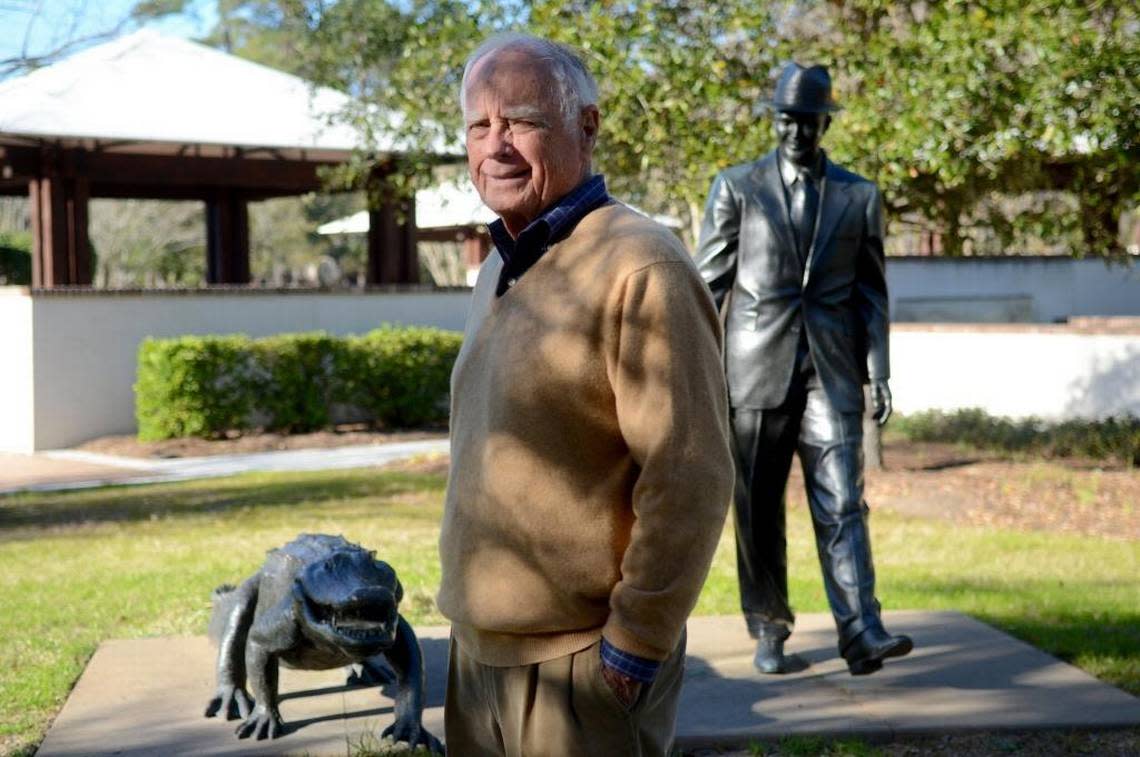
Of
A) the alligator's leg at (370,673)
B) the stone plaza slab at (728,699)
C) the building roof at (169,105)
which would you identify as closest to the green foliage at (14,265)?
the building roof at (169,105)

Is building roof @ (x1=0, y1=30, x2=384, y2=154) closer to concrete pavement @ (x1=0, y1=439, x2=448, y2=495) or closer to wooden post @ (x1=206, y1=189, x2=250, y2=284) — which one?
wooden post @ (x1=206, y1=189, x2=250, y2=284)

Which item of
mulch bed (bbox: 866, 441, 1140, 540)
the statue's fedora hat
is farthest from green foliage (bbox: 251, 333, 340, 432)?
the statue's fedora hat

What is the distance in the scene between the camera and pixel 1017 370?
17.8 metres

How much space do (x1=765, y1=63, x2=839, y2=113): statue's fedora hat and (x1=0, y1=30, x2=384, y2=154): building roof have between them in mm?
12568

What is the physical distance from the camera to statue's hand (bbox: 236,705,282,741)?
16.6ft

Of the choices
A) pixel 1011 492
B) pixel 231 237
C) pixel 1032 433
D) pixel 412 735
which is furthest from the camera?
pixel 231 237

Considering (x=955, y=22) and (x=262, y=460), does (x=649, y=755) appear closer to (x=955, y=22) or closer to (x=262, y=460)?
(x=955, y=22)

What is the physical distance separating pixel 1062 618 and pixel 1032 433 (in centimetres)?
858

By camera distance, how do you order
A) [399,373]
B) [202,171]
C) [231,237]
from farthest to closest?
[231,237] < [202,171] < [399,373]

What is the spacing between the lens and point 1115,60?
33.9 feet

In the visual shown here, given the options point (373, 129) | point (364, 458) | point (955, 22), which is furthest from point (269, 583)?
point (373, 129)

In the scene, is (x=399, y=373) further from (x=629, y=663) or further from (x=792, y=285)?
(x=629, y=663)

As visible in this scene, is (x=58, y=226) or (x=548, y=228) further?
(x=58, y=226)

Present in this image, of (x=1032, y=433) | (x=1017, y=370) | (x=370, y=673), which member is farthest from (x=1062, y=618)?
(x=1017, y=370)
